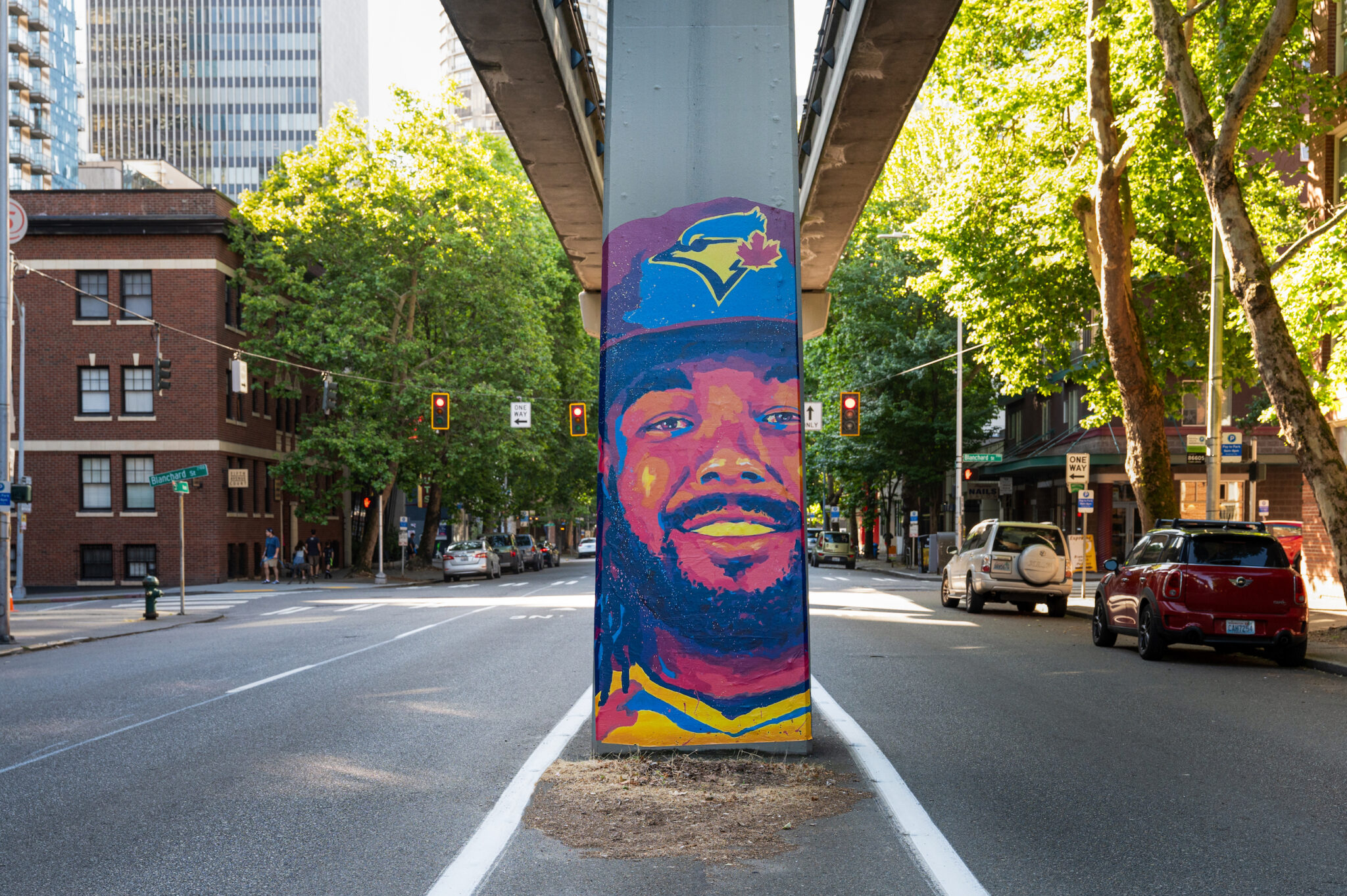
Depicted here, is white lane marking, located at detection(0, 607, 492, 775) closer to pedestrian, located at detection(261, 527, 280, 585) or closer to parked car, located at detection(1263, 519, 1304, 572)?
parked car, located at detection(1263, 519, 1304, 572)

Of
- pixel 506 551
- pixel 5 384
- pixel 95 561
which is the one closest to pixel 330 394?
pixel 95 561

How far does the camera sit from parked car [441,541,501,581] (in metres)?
44.7

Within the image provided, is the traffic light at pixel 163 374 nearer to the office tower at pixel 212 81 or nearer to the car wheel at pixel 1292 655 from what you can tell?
the car wheel at pixel 1292 655

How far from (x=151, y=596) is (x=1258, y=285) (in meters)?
20.3

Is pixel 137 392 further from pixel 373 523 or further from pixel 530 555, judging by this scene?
pixel 530 555

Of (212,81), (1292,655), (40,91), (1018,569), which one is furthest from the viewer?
(212,81)

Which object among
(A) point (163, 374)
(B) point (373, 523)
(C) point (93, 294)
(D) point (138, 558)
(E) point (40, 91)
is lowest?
(D) point (138, 558)

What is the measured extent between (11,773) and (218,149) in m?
139

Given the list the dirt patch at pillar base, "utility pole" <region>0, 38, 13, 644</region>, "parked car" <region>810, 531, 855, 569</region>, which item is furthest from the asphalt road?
"parked car" <region>810, 531, 855, 569</region>

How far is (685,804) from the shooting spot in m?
6.77

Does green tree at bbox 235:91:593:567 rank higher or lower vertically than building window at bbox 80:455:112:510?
higher

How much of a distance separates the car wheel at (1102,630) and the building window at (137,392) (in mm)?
33564

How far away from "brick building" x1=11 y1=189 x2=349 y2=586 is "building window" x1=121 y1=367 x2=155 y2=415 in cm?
4

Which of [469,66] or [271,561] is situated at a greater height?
[469,66]
